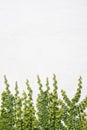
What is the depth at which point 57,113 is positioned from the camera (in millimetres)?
28219

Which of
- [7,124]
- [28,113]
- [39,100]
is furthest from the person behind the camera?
[39,100]

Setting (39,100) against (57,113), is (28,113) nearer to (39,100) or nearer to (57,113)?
(57,113)

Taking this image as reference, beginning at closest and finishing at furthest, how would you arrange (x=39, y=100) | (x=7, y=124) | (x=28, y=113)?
(x=28, y=113) → (x=7, y=124) → (x=39, y=100)

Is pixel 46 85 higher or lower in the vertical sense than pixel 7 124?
higher

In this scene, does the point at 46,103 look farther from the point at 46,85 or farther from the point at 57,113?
the point at 57,113

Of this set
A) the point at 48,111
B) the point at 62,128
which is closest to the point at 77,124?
the point at 62,128

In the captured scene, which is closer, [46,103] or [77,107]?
[77,107]

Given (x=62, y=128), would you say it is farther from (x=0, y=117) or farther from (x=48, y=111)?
(x=0, y=117)

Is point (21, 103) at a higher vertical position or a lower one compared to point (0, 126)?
higher

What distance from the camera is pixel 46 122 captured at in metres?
29.6

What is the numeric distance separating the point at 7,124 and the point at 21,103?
223 centimetres

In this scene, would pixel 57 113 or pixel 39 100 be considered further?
pixel 39 100

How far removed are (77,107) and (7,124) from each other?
18.9ft

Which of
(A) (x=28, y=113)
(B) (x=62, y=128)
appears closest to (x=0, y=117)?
(A) (x=28, y=113)
